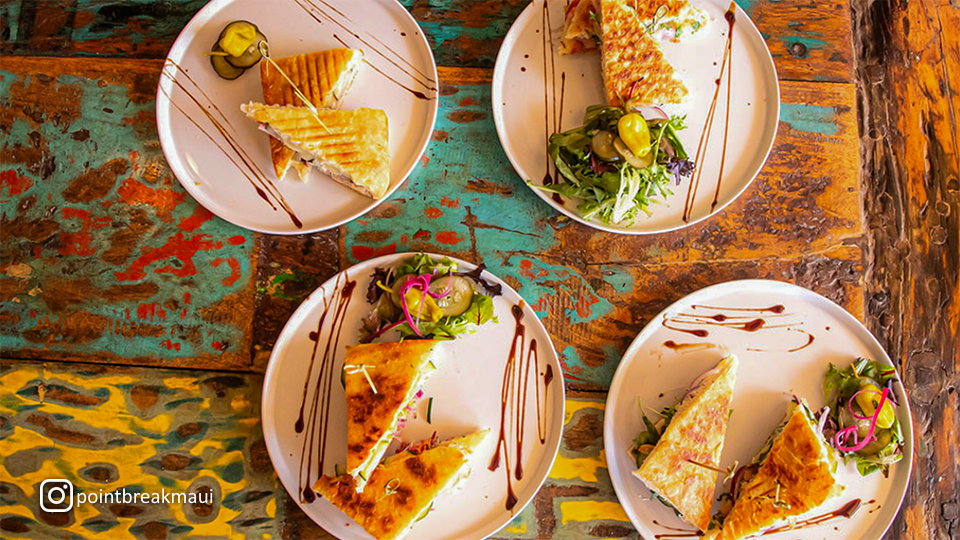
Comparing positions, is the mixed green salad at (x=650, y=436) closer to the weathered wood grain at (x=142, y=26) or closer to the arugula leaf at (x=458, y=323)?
the arugula leaf at (x=458, y=323)

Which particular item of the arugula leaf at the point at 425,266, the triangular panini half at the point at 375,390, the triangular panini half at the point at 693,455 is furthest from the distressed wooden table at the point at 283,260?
the triangular panini half at the point at 375,390

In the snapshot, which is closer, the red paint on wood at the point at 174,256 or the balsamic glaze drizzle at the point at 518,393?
the balsamic glaze drizzle at the point at 518,393

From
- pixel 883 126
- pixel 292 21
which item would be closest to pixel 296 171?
pixel 292 21

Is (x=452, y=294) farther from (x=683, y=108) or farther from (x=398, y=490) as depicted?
(x=683, y=108)

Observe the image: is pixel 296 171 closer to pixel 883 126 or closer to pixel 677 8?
pixel 677 8

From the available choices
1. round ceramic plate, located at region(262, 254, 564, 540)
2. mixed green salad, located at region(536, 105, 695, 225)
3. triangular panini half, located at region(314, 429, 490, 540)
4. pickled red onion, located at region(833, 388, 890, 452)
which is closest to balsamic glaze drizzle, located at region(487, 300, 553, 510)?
round ceramic plate, located at region(262, 254, 564, 540)

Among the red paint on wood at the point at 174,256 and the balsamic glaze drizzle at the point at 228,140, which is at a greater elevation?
the balsamic glaze drizzle at the point at 228,140
